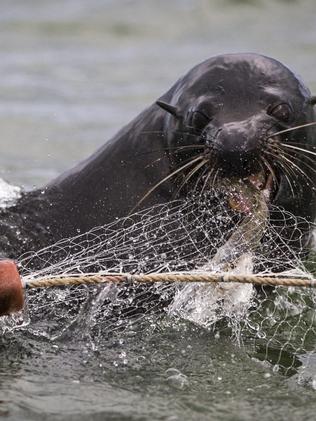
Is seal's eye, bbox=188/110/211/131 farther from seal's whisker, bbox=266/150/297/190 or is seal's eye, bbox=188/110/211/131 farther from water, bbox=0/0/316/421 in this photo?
water, bbox=0/0/316/421

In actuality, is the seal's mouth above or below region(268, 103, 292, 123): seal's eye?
below

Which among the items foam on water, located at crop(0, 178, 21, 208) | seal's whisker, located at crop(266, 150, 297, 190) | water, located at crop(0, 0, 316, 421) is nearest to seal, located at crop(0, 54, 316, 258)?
seal's whisker, located at crop(266, 150, 297, 190)

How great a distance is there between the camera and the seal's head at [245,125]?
4.18 metres

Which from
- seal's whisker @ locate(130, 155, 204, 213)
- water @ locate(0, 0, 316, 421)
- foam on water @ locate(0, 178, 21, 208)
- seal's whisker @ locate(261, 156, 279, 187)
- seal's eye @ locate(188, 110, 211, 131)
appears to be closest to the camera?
water @ locate(0, 0, 316, 421)

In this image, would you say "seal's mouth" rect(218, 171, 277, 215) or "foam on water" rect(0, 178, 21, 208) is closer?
"seal's mouth" rect(218, 171, 277, 215)

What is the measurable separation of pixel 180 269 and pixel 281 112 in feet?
2.27

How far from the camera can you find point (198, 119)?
4406 mm

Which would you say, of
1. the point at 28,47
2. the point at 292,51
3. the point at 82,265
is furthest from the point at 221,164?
the point at 28,47

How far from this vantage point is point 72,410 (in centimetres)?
376

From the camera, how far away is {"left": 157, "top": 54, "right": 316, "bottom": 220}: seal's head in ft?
13.7

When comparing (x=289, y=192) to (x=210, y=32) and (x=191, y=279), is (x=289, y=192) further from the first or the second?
(x=210, y=32)

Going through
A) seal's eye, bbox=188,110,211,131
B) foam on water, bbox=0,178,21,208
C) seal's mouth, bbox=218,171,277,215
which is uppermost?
seal's eye, bbox=188,110,211,131

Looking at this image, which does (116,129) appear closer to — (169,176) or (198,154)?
(169,176)

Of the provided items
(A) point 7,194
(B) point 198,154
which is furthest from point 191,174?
(A) point 7,194
